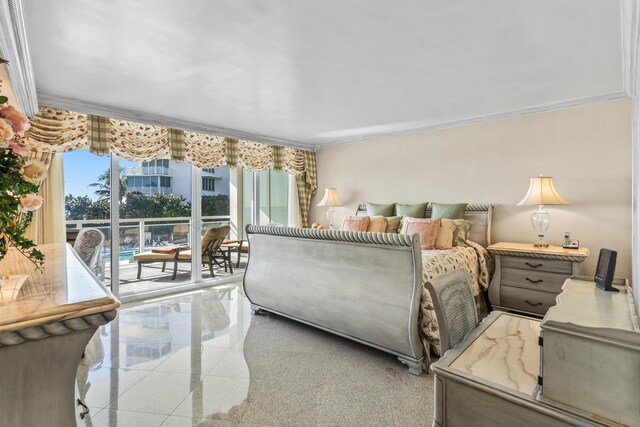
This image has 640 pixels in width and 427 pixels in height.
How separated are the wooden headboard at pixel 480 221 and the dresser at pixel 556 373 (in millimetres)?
2950

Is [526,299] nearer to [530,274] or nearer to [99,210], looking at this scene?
[530,274]

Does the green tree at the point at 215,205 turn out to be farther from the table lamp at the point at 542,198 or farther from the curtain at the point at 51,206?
the table lamp at the point at 542,198

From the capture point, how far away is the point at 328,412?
6.48ft

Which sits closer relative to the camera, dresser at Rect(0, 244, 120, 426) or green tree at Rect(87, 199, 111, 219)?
dresser at Rect(0, 244, 120, 426)

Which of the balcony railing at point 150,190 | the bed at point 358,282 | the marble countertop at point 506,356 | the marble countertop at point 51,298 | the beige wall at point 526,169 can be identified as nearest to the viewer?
the marble countertop at point 51,298

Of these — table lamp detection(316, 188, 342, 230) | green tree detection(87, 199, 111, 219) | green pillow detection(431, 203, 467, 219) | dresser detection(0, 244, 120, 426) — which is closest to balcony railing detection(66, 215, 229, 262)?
green tree detection(87, 199, 111, 219)

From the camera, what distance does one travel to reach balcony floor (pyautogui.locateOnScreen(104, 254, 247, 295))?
172 inches

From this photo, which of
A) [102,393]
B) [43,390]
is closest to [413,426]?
[43,390]

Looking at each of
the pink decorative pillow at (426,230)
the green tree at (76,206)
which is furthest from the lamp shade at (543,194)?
the green tree at (76,206)

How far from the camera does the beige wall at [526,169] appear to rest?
3473mm

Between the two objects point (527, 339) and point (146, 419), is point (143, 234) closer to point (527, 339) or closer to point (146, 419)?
point (146, 419)

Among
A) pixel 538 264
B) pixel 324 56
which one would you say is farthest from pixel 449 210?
pixel 324 56

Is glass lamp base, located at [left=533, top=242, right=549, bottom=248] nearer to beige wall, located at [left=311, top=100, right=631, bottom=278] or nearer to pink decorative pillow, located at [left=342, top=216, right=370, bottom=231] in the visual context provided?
beige wall, located at [left=311, top=100, right=631, bottom=278]

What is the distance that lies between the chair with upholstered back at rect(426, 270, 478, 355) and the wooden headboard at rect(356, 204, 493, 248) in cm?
291
